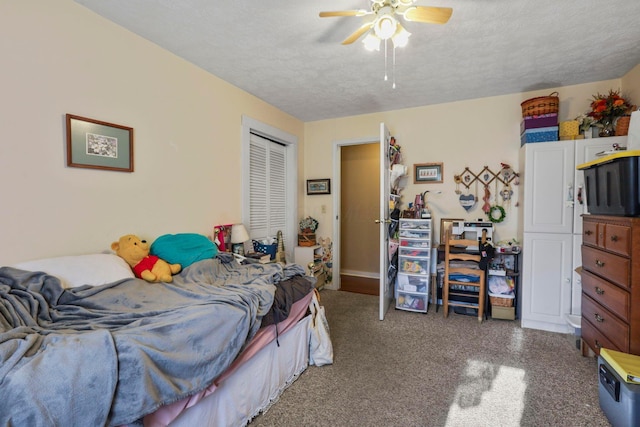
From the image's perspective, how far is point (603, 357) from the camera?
5.50ft

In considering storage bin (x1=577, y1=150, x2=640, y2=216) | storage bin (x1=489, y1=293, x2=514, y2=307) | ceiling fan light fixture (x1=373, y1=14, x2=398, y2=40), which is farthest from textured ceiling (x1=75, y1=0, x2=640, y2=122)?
storage bin (x1=489, y1=293, x2=514, y2=307)

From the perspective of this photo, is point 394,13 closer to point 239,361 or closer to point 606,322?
point 239,361

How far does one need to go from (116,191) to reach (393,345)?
2524 millimetres

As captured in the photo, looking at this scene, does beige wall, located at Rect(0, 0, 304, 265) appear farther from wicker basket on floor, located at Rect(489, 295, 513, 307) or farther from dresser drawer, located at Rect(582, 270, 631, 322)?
dresser drawer, located at Rect(582, 270, 631, 322)

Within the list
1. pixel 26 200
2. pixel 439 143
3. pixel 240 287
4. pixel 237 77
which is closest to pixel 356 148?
pixel 439 143

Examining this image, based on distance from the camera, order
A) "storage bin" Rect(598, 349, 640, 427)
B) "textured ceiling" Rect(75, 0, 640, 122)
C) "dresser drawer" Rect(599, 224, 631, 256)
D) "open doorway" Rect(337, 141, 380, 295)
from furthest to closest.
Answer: "open doorway" Rect(337, 141, 380, 295) < "textured ceiling" Rect(75, 0, 640, 122) < "dresser drawer" Rect(599, 224, 631, 256) < "storage bin" Rect(598, 349, 640, 427)

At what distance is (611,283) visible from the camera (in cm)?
190

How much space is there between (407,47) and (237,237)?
230 cm

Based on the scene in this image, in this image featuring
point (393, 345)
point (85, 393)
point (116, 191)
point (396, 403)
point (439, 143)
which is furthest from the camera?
point (439, 143)

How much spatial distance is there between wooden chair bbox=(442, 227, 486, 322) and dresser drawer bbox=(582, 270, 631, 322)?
2.80 feet

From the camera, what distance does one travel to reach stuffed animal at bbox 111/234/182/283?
1.94 metres

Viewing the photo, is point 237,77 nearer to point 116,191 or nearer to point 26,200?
point 116,191

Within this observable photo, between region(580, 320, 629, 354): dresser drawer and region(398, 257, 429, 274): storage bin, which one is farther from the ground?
region(398, 257, 429, 274): storage bin

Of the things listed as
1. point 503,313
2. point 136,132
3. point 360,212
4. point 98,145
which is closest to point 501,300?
point 503,313
